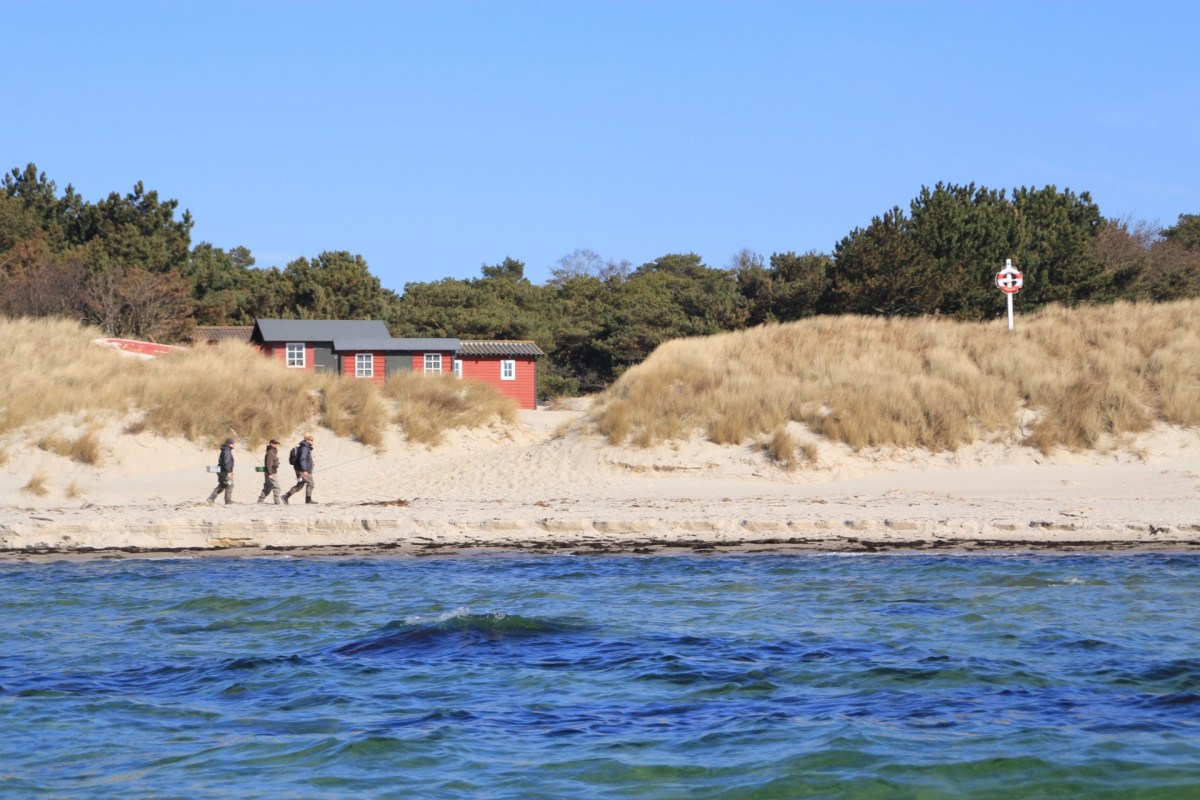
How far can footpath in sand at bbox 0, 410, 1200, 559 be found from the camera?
60.4 ft

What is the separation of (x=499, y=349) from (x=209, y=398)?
1847 cm

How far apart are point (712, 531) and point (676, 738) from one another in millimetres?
9468

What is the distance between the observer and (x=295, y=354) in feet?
147

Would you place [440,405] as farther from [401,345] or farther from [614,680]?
[614,680]

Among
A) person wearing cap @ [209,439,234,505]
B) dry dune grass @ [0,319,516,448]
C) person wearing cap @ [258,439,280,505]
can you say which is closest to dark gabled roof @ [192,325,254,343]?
dry dune grass @ [0,319,516,448]

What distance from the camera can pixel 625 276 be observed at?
311ft

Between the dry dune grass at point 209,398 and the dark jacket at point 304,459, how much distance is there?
474cm

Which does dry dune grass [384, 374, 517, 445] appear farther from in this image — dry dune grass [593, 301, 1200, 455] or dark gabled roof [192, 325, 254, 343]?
dark gabled roof [192, 325, 254, 343]

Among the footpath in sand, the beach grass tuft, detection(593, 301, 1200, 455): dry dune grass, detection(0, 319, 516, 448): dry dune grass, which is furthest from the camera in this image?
detection(0, 319, 516, 448): dry dune grass

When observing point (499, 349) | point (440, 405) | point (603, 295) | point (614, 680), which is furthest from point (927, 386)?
point (603, 295)

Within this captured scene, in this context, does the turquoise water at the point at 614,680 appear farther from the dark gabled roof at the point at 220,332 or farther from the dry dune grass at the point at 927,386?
the dark gabled roof at the point at 220,332

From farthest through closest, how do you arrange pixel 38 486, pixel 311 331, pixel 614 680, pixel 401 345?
pixel 311 331 → pixel 401 345 → pixel 38 486 → pixel 614 680

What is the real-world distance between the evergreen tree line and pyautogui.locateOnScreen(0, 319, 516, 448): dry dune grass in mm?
14007

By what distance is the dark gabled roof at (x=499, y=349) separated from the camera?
45.1 m
